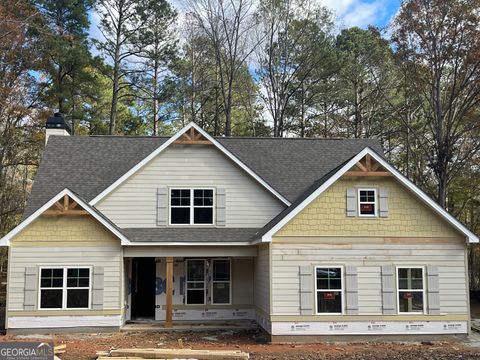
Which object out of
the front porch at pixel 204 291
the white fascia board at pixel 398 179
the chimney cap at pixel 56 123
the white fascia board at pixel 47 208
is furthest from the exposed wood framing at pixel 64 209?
the chimney cap at pixel 56 123

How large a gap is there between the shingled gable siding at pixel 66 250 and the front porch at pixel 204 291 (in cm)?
139

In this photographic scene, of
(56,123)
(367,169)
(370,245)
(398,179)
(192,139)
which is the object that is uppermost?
(56,123)

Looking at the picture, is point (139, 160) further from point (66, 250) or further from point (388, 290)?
point (388, 290)

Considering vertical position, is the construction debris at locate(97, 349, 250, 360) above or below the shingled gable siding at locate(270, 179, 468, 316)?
below

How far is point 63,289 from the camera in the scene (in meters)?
16.0

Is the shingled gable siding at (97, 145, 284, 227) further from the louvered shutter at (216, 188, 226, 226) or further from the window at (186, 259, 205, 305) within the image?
the window at (186, 259, 205, 305)

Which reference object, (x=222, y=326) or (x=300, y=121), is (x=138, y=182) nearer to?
(x=222, y=326)

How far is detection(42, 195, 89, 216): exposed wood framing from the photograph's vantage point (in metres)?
16.0

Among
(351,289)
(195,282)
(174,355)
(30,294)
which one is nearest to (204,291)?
(195,282)

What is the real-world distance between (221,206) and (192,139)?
2.55 meters

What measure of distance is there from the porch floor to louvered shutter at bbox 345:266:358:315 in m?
3.59

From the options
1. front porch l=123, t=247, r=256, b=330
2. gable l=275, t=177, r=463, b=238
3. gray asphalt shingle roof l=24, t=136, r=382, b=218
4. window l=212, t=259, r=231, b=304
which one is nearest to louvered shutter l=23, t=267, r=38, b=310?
gray asphalt shingle roof l=24, t=136, r=382, b=218

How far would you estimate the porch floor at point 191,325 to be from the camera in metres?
16.8

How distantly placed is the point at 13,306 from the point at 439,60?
20030 mm
